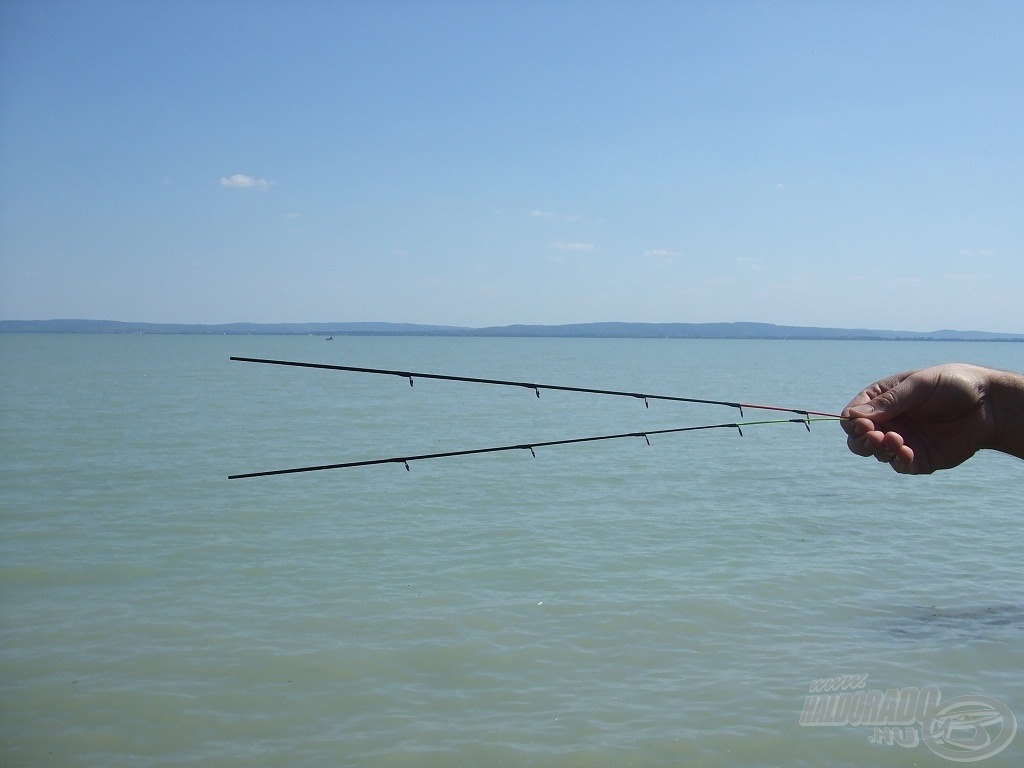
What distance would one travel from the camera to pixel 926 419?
4.66 metres

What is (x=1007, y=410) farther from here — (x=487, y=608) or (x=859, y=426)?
(x=487, y=608)

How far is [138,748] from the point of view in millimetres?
6527

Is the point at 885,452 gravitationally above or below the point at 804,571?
above

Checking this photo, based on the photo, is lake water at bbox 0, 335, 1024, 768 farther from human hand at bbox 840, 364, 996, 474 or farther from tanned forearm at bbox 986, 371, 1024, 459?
tanned forearm at bbox 986, 371, 1024, 459

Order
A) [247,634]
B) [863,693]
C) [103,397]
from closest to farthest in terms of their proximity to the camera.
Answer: [863,693]
[247,634]
[103,397]

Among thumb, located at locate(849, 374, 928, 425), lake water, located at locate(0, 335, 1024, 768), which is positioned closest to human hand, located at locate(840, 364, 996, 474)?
thumb, located at locate(849, 374, 928, 425)

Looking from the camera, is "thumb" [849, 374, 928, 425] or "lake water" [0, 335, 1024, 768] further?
"lake water" [0, 335, 1024, 768]

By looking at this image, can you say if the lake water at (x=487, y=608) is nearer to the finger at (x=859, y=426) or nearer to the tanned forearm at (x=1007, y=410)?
the finger at (x=859, y=426)

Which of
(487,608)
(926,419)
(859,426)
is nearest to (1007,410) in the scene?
(926,419)

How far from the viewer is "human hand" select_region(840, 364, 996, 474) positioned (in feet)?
14.3

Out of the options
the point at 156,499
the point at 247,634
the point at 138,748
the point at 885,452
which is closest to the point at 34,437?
the point at 156,499

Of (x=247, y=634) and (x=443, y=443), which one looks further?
(x=443, y=443)

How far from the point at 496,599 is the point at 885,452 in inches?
234

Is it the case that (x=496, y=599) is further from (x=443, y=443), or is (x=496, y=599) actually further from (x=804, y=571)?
(x=443, y=443)
